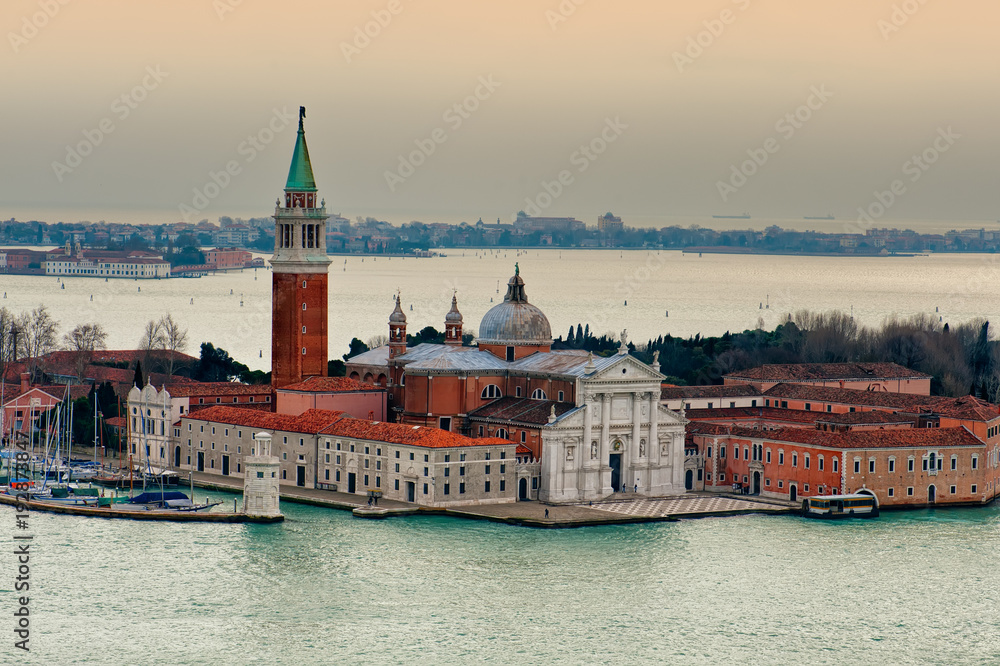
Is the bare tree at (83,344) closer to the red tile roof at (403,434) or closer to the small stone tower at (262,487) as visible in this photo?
the red tile roof at (403,434)

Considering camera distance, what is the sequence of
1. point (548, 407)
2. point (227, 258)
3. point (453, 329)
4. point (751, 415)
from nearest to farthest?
point (548, 407) → point (453, 329) → point (751, 415) → point (227, 258)

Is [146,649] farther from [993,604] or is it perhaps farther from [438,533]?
[993,604]

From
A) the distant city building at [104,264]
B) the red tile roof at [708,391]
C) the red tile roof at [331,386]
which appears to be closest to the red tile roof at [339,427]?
the red tile roof at [331,386]

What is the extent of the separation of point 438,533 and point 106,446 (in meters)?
11.1

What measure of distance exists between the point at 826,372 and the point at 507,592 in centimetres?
1762

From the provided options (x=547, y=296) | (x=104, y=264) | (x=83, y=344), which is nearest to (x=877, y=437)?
(x=83, y=344)

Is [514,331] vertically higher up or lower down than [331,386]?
higher up

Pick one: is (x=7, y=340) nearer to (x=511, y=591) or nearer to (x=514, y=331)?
(x=514, y=331)

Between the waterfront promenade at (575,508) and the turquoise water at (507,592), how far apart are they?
0.39m

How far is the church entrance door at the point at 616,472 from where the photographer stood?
105 feet

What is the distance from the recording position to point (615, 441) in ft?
105

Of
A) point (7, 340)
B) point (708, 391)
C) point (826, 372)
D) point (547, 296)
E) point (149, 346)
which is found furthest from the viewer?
point (547, 296)

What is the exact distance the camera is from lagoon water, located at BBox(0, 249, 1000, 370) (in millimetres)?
78750

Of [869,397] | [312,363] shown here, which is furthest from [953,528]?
[312,363]
